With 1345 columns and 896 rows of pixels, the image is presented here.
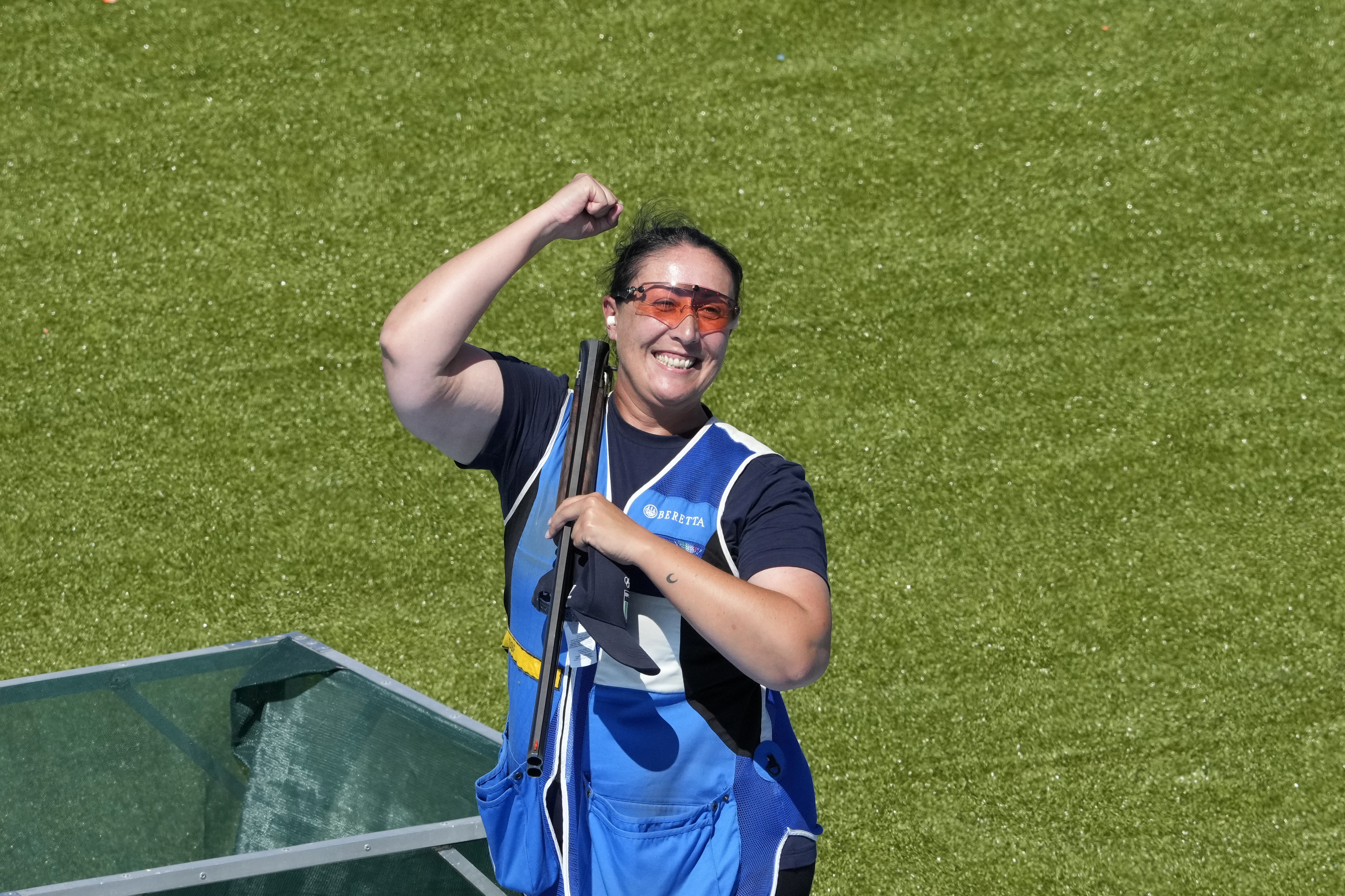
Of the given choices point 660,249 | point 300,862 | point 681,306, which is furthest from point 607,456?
point 300,862

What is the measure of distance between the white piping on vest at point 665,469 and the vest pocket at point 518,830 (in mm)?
491

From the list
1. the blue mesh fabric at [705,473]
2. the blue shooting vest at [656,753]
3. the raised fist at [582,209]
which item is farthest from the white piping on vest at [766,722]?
the raised fist at [582,209]

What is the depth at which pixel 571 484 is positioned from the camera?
228 centimetres

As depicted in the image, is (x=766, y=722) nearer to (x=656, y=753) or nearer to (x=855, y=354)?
(x=656, y=753)

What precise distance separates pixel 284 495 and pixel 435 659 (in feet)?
2.94

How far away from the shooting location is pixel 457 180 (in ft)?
19.3

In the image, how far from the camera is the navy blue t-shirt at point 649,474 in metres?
2.24

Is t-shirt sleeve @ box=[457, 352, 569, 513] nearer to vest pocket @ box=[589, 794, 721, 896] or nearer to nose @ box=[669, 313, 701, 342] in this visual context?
nose @ box=[669, 313, 701, 342]

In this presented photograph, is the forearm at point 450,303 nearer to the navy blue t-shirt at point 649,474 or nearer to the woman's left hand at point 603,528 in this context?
the navy blue t-shirt at point 649,474

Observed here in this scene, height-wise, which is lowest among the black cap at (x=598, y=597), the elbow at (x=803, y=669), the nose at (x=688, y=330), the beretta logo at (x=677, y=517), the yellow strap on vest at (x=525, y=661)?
the yellow strap on vest at (x=525, y=661)

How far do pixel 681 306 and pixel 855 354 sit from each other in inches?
126

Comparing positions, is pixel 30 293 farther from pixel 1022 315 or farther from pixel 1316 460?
pixel 1316 460

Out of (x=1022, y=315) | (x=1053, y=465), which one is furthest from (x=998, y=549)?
(x=1022, y=315)

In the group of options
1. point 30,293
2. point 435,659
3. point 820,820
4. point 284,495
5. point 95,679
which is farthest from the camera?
point 30,293
